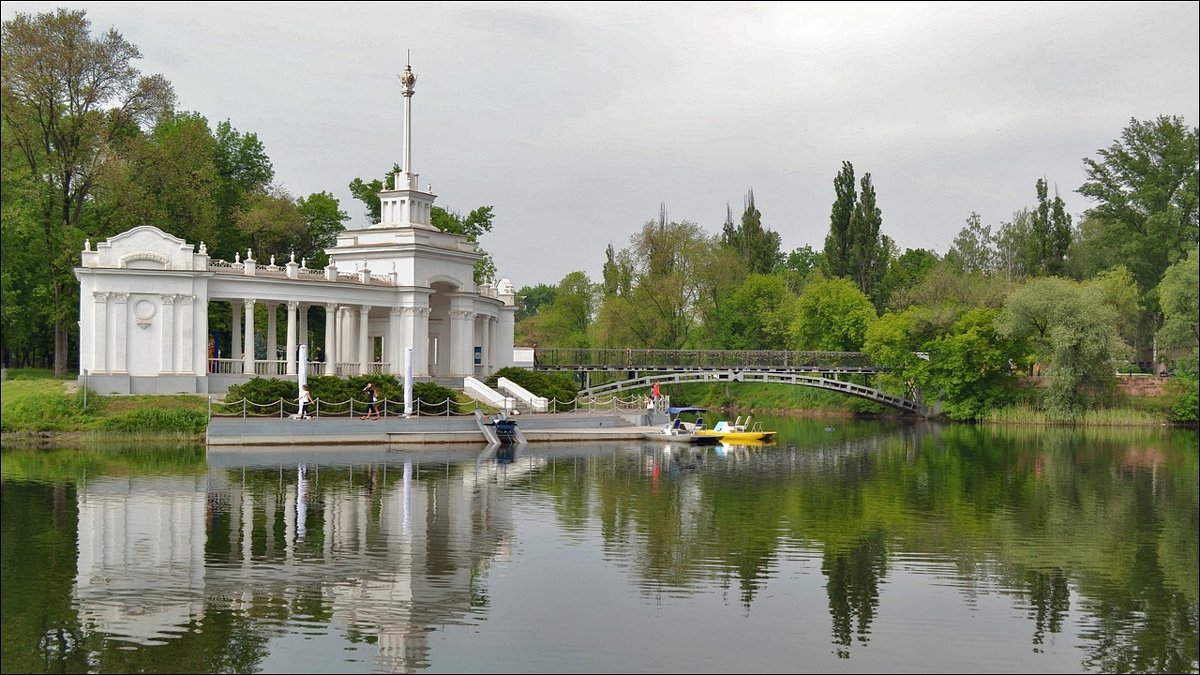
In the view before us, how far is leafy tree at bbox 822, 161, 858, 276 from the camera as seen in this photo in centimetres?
10050

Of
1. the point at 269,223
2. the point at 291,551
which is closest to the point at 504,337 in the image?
the point at 269,223

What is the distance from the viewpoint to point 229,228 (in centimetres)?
7794

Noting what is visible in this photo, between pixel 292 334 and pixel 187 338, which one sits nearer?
pixel 187 338

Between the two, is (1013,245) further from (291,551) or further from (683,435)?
(291,551)

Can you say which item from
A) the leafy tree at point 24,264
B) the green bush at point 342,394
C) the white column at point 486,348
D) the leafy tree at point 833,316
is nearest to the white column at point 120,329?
the leafy tree at point 24,264

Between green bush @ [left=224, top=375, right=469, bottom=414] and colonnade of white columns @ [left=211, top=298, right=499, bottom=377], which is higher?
colonnade of white columns @ [left=211, top=298, right=499, bottom=377]

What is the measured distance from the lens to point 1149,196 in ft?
300

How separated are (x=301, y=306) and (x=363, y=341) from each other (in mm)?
4384

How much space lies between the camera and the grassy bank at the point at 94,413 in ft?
163

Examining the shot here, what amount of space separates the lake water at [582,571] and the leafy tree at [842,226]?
6048cm

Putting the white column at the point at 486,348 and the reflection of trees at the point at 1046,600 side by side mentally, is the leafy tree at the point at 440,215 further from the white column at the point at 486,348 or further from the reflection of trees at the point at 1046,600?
the reflection of trees at the point at 1046,600

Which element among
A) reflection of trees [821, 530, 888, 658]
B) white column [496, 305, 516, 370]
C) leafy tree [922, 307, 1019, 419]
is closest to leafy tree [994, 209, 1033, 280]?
leafy tree [922, 307, 1019, 419]

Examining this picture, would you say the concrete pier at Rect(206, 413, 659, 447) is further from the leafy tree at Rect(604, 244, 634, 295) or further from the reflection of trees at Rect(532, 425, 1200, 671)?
the leafy tree at Rect(604, 244, 634, 295)

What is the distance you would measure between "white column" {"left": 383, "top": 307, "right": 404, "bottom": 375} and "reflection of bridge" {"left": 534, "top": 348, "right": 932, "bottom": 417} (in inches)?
575
